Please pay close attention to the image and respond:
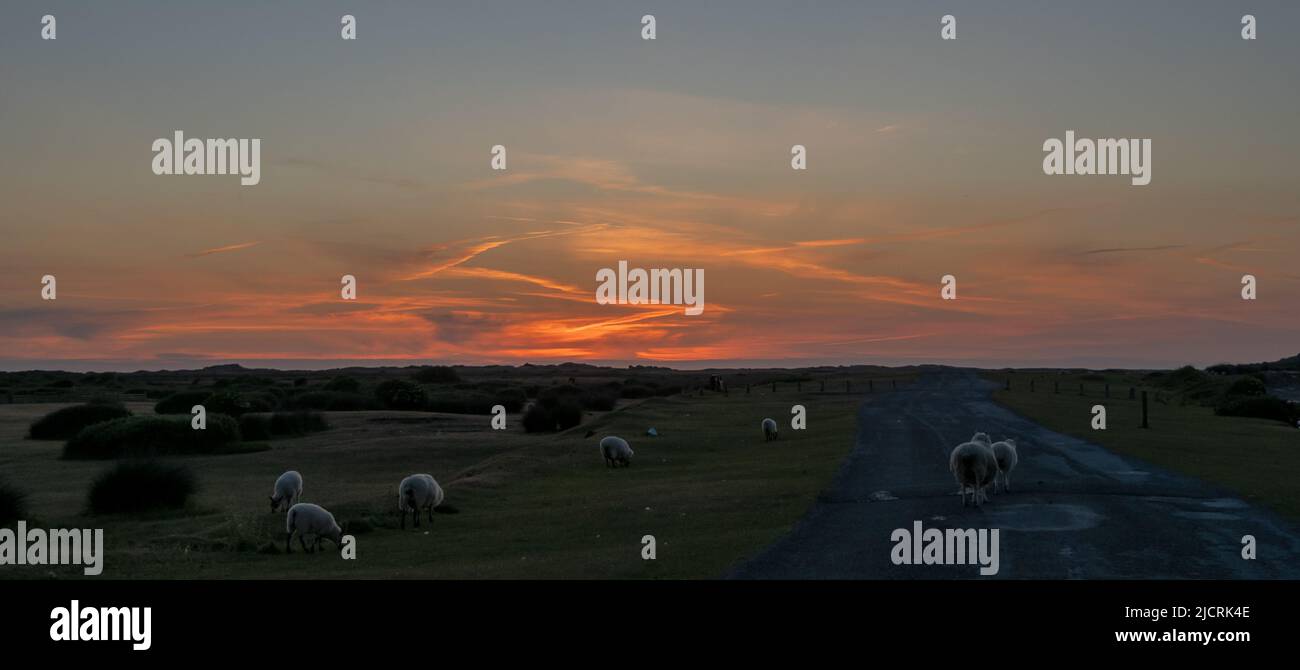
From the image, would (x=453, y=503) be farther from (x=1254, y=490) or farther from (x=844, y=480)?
(x=1254, y=490)

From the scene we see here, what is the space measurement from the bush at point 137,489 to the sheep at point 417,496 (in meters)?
7.25

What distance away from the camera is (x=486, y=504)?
84.6 feet

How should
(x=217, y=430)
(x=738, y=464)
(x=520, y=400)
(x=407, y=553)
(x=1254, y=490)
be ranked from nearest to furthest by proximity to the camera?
(x=407, y=553) < (x=1254, y=490) < (x=738, y=464) < (x=217, y=430) < (x=520, y=400)

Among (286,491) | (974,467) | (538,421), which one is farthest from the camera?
(538,421)

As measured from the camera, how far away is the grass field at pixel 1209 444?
22359 millimetres

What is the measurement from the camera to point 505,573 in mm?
14781

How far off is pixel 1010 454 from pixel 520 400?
63074mm

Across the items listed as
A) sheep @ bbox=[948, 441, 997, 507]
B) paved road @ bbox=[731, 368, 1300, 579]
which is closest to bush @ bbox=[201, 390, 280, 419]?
paved road @ bbox=[731, 368, 1300, 579]

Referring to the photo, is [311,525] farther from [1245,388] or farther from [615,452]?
[1245,388]

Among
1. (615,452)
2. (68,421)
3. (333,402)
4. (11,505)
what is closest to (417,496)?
(11,505)

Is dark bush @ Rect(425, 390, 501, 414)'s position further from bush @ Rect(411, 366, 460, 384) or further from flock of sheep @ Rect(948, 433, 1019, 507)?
bush @ Rect(411, 366, 460, 384)

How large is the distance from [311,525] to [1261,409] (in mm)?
56028

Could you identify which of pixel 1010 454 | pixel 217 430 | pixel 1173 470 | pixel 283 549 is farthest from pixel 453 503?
pixel 217 430

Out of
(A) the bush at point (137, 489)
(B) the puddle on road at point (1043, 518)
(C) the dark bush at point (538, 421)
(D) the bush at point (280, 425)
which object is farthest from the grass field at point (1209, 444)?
(D) the bush at point (280, 425)
